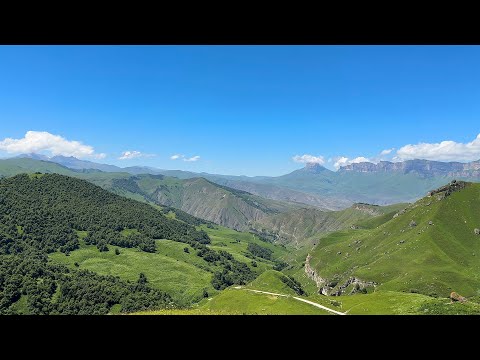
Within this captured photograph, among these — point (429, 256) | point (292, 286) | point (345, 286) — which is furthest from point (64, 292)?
point (429, 256)

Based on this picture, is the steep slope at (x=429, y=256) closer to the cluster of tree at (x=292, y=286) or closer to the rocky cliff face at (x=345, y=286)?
the rocky cliff face at (x=345, y=286)

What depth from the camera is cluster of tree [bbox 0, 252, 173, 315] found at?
483ft

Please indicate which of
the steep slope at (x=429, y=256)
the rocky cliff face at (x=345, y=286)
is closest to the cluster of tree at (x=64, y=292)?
the rocky cliff face at (x=345, y=286)

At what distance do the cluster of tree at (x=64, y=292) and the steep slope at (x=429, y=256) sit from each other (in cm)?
9400

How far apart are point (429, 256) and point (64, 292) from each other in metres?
168

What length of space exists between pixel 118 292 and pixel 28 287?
41.1 meters

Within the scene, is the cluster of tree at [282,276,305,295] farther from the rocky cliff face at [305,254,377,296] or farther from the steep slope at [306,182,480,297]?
the steep slope at [306,182,480,297]

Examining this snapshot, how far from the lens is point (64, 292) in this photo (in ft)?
527

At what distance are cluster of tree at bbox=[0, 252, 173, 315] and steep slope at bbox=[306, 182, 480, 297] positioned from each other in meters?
94.0

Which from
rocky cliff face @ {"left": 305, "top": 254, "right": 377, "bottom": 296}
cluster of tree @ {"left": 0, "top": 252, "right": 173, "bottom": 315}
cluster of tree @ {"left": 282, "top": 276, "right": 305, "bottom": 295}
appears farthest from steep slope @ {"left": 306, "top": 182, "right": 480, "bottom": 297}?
cluster of tree @ {"left": 0, "top": 252, "right": 173, "bottom": 315}
